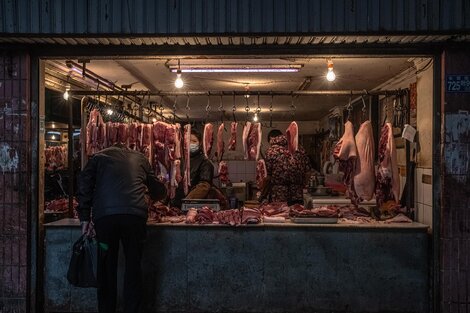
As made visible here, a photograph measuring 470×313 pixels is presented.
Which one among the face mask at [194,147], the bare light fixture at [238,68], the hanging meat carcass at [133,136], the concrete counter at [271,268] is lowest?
the concrete counter at [271,268]

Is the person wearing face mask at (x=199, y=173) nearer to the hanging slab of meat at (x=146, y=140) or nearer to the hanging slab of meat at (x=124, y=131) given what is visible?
the hanging slab of meat at (x=146, y=140)

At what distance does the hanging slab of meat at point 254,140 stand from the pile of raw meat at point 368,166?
130 centimetres

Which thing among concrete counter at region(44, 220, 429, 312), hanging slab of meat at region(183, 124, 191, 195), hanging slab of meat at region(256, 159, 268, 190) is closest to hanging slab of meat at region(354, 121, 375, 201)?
concrete counter at region(44, 220, 429, 312)

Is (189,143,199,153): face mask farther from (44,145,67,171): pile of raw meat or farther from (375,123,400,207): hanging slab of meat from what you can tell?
(44,145,67,171): pile of raw meat

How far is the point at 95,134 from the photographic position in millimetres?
6773

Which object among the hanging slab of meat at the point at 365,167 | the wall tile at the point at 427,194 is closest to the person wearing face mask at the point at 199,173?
the hanging slab of meat at the point at 365,167

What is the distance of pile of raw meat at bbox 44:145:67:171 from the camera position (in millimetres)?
9555

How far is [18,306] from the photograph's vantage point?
5.54 meters

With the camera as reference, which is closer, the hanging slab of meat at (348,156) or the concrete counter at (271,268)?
the concrete counter at (271,268)

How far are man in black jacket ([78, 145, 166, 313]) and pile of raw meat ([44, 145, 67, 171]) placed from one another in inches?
184

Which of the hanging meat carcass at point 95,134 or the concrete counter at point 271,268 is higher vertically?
the hanging meat carcass at point 95,134

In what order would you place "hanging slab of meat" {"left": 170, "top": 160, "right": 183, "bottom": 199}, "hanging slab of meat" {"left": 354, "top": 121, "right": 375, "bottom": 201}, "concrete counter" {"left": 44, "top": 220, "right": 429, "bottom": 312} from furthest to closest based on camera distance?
"hanging slab of meat" {"left": 170, "top": 160, "right": 183, "bottom": 199} → "hanging slab of meat" {"left": 354, "top": 121, "right": 375, "bottom": 201} → "concrete counter" {"left": 44, "top": 220, "right": 429, "bottom": 312}

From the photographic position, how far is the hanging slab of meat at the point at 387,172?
21.1 ft

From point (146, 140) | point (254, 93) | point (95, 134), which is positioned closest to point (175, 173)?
point (146, 140)
